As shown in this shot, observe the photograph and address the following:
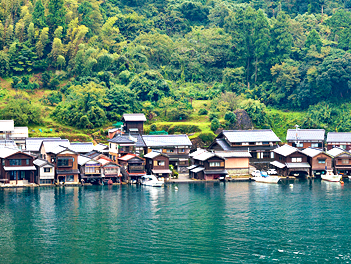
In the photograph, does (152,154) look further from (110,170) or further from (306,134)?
(306,134)

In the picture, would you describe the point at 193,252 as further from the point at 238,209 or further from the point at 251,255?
the point at 238,209

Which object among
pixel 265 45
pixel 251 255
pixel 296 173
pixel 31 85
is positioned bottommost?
pixel 251 255

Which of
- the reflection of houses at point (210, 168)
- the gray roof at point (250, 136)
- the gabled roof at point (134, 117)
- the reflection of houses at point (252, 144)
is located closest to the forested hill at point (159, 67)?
the gabled roof at point (134, 117)

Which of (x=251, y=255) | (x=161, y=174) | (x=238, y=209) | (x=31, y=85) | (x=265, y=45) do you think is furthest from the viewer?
(x=265, y=45)

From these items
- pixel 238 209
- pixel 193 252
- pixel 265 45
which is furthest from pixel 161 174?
pixel 265 45

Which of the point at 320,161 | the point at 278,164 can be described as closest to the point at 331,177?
the point at 320,161

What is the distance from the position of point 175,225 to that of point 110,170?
20962 mm

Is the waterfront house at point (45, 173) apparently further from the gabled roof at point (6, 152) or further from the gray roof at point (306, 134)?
the gray roof at point (306, 134)

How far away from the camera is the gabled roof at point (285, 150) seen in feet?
215

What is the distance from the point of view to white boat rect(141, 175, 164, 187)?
5838cm

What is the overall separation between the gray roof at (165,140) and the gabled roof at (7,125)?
54.4ft

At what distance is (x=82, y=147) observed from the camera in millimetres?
65062

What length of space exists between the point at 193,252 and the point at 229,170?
3057cm

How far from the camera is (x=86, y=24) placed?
9350cm
